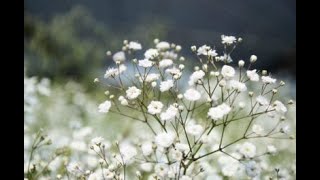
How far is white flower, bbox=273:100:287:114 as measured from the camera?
1864 mm

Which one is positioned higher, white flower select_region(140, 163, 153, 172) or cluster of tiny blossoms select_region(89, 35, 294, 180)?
cluster of tiny blossoms select_region(89, 35, 294, 180)

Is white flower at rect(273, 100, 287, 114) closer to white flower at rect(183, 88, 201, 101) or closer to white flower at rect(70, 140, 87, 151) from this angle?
white flower at rect(183, 88, 201, 101)

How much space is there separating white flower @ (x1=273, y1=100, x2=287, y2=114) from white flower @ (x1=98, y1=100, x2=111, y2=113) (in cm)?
59

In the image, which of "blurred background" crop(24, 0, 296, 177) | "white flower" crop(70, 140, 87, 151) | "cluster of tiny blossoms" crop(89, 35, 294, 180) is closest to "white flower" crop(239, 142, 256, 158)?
"cluster of tiny blossoms" crop(89, 35, 294, 180)

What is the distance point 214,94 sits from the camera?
6.09ft

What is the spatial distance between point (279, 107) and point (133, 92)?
0.52 m

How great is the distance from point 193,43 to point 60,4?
1.67 feet

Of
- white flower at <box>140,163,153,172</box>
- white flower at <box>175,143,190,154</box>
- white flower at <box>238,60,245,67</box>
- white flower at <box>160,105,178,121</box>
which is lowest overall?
white flower at <box>140,163,153,172</box>

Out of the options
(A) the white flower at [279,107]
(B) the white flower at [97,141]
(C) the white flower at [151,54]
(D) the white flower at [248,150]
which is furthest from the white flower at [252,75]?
(B) the white flower at [97,141]

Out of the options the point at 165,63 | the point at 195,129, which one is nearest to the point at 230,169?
the point at 195,129

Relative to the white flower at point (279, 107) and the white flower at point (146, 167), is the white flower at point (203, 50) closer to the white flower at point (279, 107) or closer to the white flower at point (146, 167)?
the white flower at point (279, 107)

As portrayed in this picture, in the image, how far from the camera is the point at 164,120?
6.01 feet

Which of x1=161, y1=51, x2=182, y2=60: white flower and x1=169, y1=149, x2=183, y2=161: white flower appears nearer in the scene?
x1=169, y1=149, x2=183, y2=161: white flower
